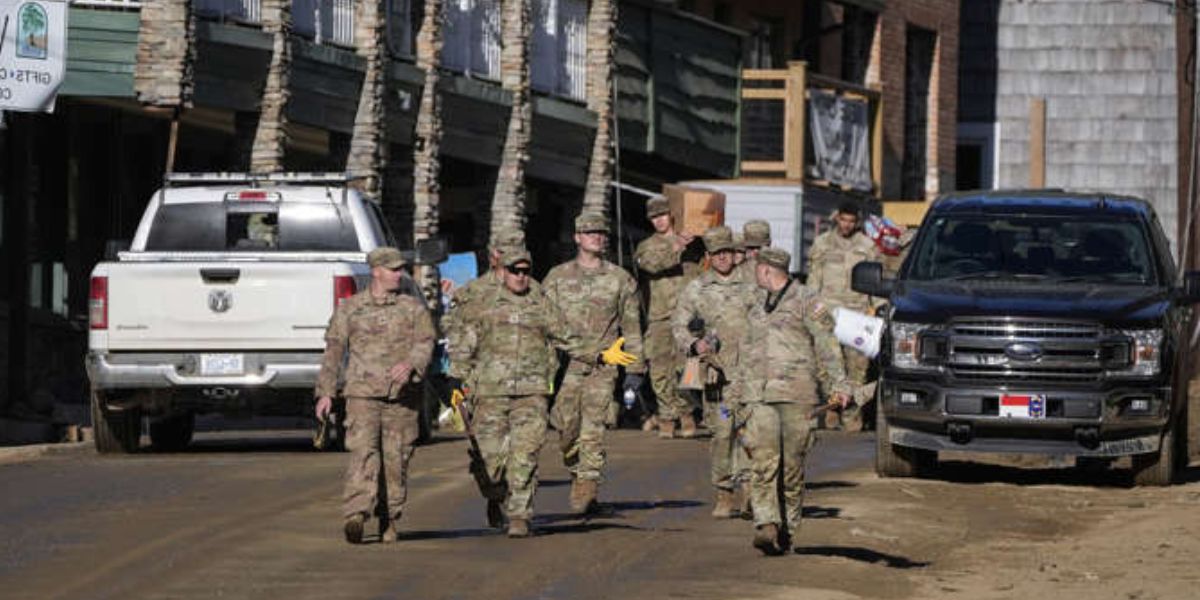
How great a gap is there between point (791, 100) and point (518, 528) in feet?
84.5

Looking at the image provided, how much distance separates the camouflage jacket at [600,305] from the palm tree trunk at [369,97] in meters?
15.0

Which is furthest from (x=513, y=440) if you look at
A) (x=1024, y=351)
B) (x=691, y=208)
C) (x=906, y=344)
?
(x=691, y=208)

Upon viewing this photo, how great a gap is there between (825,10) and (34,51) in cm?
2412

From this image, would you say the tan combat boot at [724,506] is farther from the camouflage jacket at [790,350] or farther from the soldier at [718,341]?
the camouflage jacket at [790,350]

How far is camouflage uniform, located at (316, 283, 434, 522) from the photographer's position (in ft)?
55.6

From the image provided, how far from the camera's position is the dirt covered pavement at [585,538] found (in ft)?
50.0

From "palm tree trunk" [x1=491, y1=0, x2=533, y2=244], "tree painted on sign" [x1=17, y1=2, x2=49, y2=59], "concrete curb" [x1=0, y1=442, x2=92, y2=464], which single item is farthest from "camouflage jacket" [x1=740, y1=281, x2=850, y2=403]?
"palm tree trunk" [x1=491, y1=0, x2=533, y2=244]

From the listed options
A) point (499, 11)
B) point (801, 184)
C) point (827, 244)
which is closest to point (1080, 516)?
point (827, 244)

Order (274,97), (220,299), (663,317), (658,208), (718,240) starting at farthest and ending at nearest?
1. (274,97)
2. (663,317)
3. (658,208)
4. (220,299)
5. (718,240)

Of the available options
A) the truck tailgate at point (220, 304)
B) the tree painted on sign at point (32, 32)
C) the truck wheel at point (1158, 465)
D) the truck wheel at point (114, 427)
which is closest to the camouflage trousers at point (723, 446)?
the truck wheel at point (1158, 465)

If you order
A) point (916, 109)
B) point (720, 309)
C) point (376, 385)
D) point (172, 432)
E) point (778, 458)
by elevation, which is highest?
point (916, 109)

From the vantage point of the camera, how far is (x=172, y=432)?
25.8 m

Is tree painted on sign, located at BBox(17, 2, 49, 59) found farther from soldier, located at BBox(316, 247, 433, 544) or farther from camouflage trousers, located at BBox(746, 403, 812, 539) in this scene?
camouflage trousers, located at BBox(746, 403, 812, 539)

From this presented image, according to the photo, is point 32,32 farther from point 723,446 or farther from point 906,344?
point 723,446
